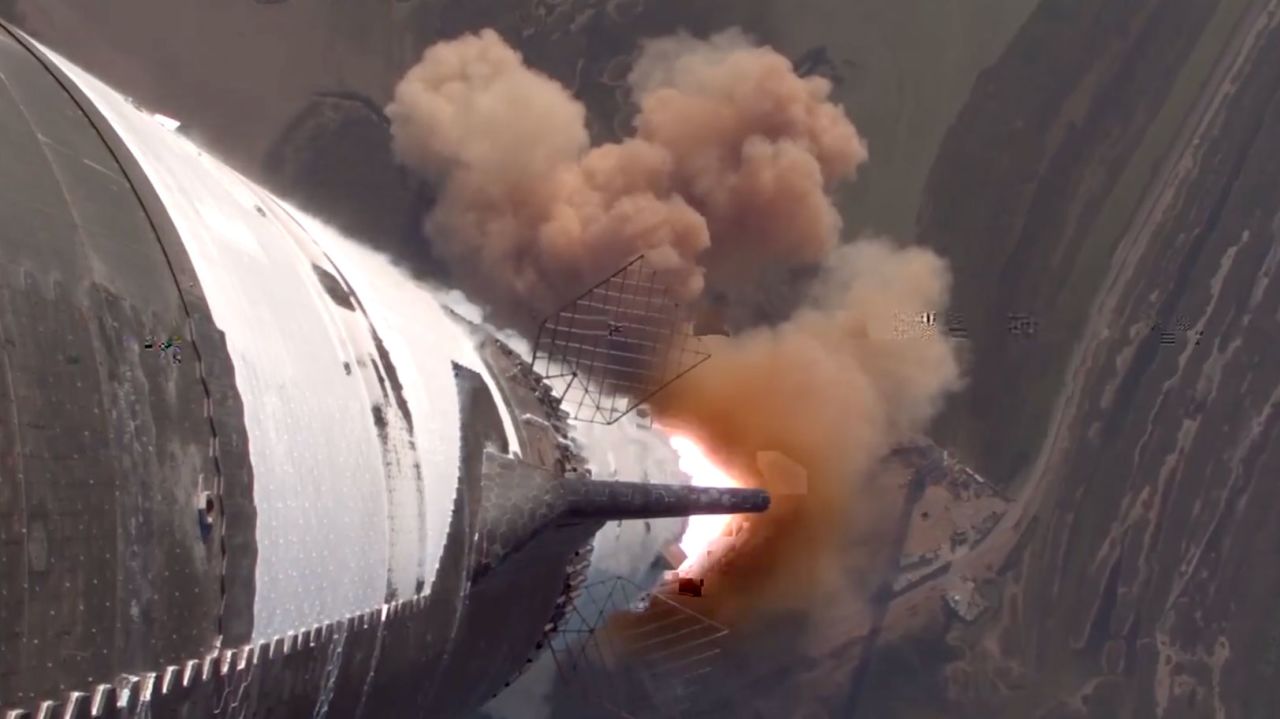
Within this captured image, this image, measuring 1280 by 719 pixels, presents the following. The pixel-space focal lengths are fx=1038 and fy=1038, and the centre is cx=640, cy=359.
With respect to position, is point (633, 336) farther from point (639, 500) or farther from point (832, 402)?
point (639, 500)

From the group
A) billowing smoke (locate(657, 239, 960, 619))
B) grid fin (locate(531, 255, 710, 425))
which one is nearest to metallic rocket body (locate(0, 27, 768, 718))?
grid fin (locate(531, 255, 710, 425))

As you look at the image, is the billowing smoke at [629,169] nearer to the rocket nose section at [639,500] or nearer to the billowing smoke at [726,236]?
the billowing smoke at [726,236]

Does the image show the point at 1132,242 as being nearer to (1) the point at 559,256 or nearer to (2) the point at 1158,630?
(2) the point at 1158,630

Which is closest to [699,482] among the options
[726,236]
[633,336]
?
[633,336]

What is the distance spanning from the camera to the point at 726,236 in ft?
68.2

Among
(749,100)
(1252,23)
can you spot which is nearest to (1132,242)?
(1252,23)

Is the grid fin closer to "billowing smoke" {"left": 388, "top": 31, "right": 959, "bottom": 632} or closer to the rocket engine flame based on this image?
"billowing smoke" {"left": 388, "top": 31, "right": 959, "bottom": 632}

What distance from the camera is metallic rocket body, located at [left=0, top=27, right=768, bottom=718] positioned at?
343 cm

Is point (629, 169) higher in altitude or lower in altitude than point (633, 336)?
higher

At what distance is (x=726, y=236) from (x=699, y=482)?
5.78 metres

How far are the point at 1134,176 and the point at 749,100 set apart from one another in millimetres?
8333

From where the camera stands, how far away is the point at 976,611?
21.2 meters

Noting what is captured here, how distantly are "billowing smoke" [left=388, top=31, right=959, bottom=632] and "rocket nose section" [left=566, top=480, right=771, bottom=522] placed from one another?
1005 cm

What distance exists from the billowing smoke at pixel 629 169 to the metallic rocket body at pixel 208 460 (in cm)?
1268
